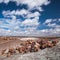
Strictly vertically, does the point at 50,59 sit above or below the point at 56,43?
below

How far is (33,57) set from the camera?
9.63ft

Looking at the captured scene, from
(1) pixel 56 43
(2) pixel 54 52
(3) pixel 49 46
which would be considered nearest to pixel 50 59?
(2) pixel 54 52

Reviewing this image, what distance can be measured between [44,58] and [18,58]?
1.80ft

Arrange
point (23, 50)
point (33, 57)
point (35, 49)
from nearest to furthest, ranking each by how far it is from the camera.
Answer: point (33, 57), point (35, 49), point (23, 50)

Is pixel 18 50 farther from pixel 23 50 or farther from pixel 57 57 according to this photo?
pixel 57 57

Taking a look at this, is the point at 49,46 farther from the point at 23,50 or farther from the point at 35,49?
the point at 23,50

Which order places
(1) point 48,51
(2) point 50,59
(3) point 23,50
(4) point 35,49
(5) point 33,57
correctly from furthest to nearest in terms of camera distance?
(3) point 23,50 → (4) point 35,49 → (1) point 48,51 → (5) point 33,57 → (2) point 50,59

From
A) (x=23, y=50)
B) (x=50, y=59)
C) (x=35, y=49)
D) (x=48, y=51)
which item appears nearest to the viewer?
(x=50, y=59)

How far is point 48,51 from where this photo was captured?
3.12 m

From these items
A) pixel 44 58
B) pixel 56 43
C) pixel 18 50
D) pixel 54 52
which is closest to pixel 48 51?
pixel 54 52

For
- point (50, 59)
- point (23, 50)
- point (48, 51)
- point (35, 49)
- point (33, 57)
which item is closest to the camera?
point (50, 59)

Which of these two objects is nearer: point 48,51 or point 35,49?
point 48,51

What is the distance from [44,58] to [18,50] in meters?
1.06

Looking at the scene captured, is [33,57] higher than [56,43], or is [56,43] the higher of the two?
[56,43]
